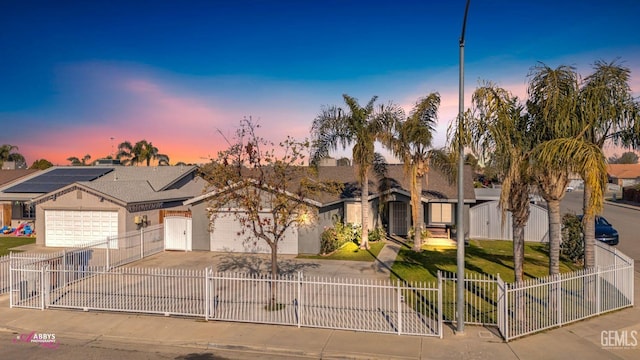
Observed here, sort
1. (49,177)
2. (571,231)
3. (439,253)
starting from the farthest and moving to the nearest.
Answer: (49,177) → (439,253) → (571,231)

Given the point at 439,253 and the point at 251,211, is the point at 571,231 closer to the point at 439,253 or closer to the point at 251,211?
the point at 439,253

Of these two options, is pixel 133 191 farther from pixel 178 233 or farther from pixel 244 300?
pixel 244 300

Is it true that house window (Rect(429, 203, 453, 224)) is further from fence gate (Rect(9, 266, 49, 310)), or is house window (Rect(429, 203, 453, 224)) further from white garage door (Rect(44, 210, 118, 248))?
fence gate (Rect(9, 266, 49, 310))

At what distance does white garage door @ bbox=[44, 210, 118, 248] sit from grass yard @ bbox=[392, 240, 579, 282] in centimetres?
1613

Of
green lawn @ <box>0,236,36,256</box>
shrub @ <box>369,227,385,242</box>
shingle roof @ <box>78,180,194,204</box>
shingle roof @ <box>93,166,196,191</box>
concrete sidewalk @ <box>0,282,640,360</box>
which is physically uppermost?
shingle roof @ <box>93,166,196,191</box>

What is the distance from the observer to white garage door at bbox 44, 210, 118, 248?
2356 centimetres

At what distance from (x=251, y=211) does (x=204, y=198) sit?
9264 mm

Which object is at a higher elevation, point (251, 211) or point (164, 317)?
point (251, 211)

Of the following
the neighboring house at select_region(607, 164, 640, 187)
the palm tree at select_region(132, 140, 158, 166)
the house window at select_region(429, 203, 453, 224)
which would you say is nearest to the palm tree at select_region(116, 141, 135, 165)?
the palm tree at select_region(132, 140, 158, 166)

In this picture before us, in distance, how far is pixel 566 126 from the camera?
11320 millimetres

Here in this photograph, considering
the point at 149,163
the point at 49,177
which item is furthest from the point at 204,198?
the point at 149,163

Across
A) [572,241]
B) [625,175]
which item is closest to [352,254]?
[572,241]

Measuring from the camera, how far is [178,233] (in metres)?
22.4

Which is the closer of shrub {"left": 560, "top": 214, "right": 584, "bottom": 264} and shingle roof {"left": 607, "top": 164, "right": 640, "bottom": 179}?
shrub {"left": 560, "top": 214, "right": 584, "bottom": 264}
